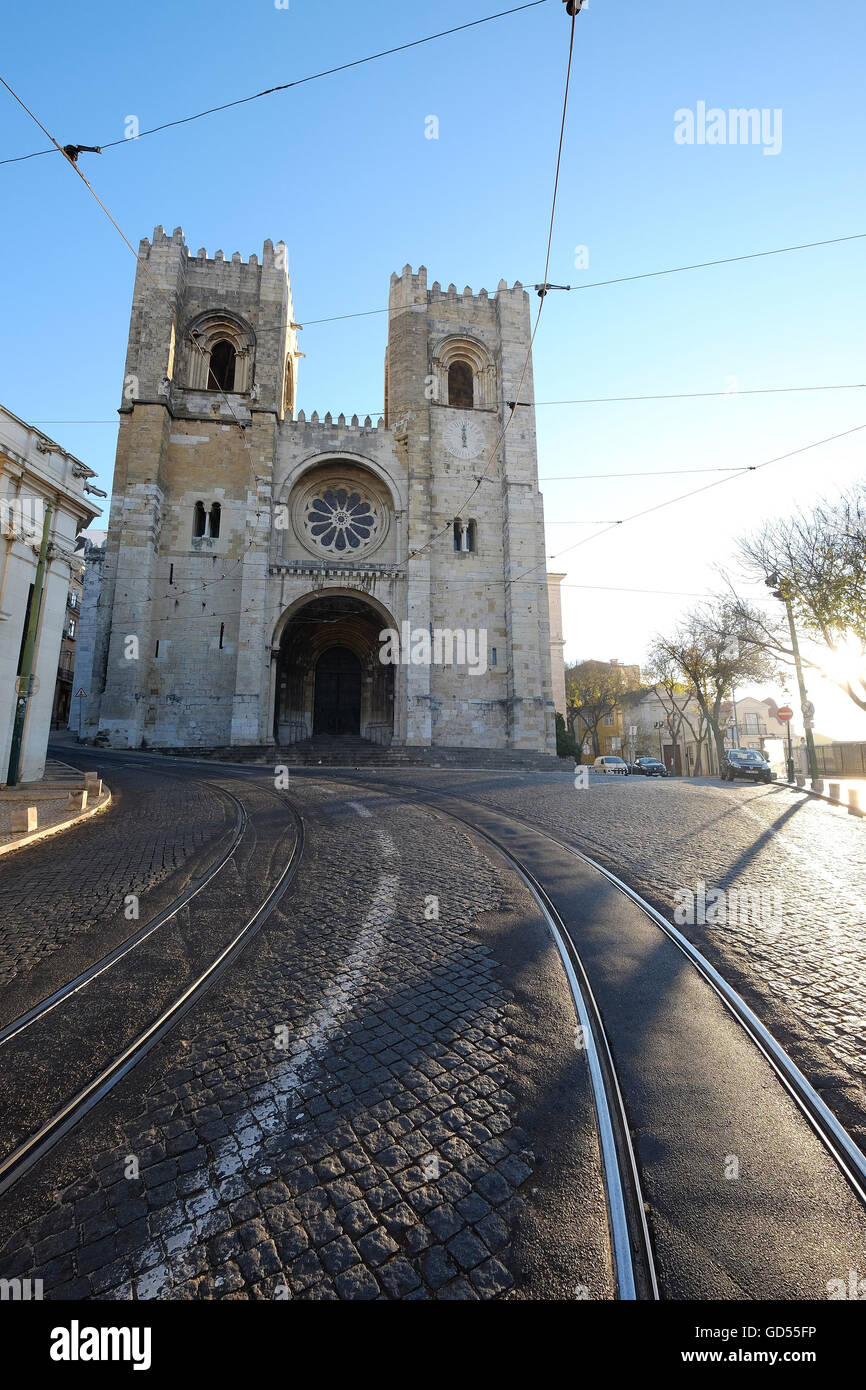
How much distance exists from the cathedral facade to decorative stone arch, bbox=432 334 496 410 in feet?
0.32

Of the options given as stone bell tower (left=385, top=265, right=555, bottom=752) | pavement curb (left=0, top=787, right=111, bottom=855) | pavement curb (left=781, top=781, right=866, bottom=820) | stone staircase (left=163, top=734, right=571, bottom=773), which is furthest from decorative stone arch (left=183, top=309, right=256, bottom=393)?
pavement curb (left=781, top=781, right=866, bottom=820)

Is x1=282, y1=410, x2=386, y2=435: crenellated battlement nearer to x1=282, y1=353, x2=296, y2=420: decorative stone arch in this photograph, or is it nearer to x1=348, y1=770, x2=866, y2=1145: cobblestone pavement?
x1=282, y1=353, x2=296, y2=420: decorative stone arch

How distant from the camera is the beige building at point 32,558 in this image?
12.2 meters

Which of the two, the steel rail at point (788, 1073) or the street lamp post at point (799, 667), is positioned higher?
the street lamp post at point (799, 667)

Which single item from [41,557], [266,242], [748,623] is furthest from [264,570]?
[748,623]

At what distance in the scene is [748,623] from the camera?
2241 cm

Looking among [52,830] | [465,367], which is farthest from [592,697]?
[52,830]

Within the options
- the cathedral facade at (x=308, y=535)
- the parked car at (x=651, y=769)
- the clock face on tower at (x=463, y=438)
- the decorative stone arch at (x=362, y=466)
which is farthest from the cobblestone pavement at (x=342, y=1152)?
the parked car at (x=651, y=769)

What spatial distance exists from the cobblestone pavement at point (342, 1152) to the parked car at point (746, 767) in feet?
59.5

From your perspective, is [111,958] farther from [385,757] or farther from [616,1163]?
[385,757]

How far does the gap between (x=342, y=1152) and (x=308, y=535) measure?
26.7m

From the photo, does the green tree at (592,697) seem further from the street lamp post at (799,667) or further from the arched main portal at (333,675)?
the street lamp post at (799,667)

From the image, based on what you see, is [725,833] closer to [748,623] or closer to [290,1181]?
[290,1181]
